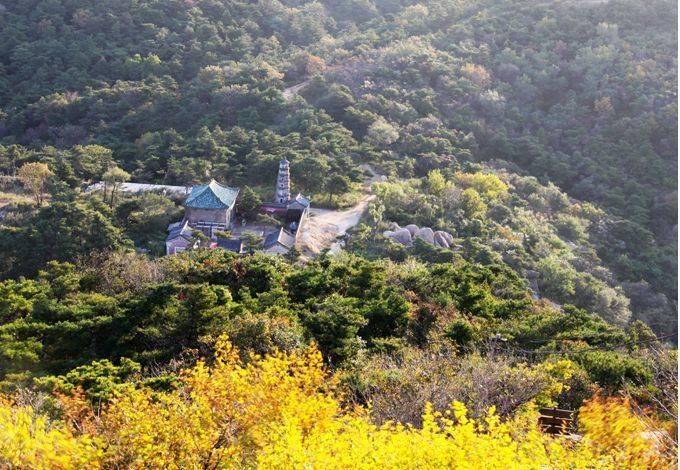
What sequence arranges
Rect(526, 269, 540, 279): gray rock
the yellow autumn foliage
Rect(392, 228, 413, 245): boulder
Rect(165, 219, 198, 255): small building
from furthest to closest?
Rect(392, 228, 413, 245): boulder
Rect(526, 269, 540, 279): gray rock
Rect(165, 219, 198, 255): small building
the yellow autumn foliage

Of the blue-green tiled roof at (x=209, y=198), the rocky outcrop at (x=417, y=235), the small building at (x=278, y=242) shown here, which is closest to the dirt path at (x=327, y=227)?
the small building at (x=278, y=242)

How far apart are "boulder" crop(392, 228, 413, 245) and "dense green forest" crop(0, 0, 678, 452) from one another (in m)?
0.83

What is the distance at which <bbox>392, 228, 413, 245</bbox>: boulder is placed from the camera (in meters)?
26.9

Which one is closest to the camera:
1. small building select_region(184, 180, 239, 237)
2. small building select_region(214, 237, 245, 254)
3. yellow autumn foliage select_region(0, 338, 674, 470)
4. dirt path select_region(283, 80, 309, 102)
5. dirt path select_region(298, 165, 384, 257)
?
yellow autumn foliage select_region(0, 338, 674, 470)

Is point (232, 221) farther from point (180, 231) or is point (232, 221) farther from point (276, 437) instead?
point (276, 437)

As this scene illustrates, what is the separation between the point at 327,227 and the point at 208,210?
4.63 metres

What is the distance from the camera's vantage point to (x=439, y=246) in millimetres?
26438

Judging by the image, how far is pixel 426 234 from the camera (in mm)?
27500

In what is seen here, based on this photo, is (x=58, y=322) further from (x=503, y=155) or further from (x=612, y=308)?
(x=503, y=155)

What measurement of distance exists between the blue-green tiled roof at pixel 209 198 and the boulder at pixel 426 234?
23.8 ft

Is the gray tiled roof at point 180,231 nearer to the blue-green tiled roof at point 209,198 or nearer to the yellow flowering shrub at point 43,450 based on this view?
the blue-green tiled roof at point 209,198

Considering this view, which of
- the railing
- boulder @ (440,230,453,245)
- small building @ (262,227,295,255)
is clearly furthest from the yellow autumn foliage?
boulder @ (440,230,453,245)

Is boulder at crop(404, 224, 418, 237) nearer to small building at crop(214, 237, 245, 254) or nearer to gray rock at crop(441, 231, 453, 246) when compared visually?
Answer: gray rock at crop(441, 231, 453, 246)

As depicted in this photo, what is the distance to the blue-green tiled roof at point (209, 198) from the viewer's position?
88.7ft
